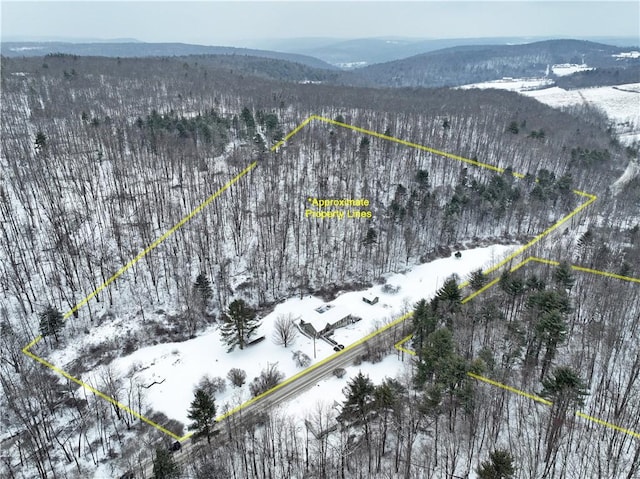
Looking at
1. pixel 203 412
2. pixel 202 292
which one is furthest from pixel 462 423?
pixel 202 292

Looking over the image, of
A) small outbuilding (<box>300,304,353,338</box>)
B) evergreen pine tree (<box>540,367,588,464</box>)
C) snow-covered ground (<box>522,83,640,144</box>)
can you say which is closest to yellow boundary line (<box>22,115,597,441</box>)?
small outbuilding (<box>300,304,353,338</box>)

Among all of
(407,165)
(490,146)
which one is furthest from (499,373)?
(490,146)

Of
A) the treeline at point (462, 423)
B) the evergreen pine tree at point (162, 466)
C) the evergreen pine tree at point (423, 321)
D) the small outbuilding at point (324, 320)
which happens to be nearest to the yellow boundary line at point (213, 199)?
the small outbuilding at point (324, 320)

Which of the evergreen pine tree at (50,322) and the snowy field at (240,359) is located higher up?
the evergreen pine tree at (50,322)

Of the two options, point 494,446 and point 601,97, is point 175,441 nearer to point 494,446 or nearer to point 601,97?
point 494,446

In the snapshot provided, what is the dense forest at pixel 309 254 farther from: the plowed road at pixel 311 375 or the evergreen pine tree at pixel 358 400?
the plowed road at pixel 311 375

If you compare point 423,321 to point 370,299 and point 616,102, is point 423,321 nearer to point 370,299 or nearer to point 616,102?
point 370,299

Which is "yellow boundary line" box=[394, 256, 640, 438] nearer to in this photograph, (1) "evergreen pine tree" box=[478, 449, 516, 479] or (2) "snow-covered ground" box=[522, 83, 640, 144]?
(1) "evergreen pine tree" box=[478, 449, 516, 479]
